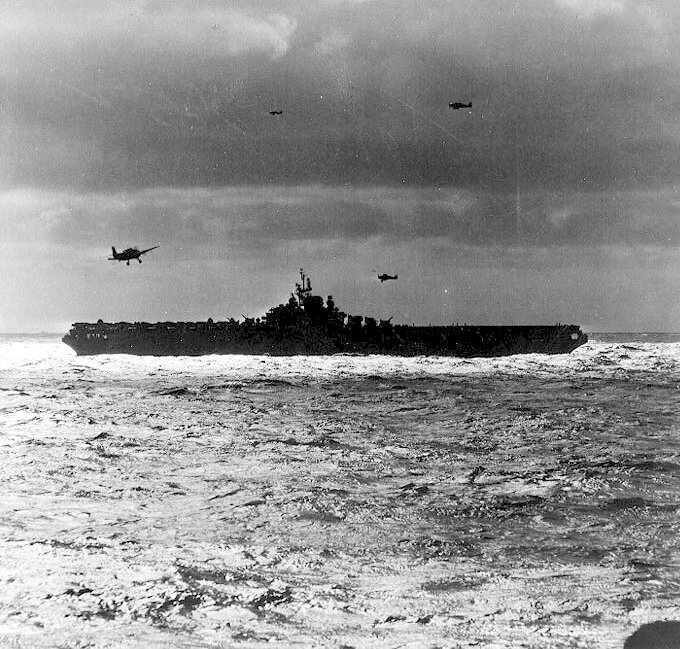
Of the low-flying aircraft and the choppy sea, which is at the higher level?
the low-flying aircraft

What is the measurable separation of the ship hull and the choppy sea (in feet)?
95.9

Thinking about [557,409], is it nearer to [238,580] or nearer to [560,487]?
[560,487]

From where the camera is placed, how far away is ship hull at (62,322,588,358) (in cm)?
4869

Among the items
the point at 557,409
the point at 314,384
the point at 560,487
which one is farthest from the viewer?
the point at 314,384

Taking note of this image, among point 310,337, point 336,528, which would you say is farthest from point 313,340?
point 336,528

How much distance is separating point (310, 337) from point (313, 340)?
37cm

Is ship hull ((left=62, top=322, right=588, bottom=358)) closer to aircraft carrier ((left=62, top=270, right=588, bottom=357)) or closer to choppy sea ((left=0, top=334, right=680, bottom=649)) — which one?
aircraft carrier ((left=62, top=270, right=588, bottom=357))

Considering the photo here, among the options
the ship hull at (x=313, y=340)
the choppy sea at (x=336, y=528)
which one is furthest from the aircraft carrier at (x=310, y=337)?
the choppy sea at (x=336, y=528)

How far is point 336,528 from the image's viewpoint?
793cm

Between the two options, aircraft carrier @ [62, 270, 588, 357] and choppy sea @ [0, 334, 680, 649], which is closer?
choppy sea @ [0, 334, 680, 649]

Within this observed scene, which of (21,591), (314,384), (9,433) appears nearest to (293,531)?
(21,591)

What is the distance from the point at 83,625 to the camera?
475 centimetres

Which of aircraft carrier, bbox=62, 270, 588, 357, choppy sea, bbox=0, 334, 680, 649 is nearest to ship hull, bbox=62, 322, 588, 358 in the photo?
aircraft carrier, bbox=62, 270, 588, 357

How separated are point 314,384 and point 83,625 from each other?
2403cm
